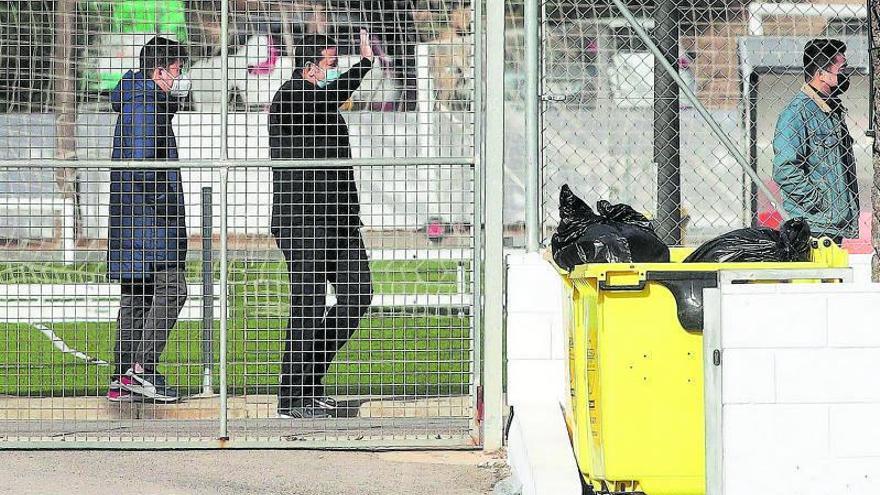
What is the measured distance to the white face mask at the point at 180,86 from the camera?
8.16 metres

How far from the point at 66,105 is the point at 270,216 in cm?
143

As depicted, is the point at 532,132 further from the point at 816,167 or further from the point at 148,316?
the point at 148,316

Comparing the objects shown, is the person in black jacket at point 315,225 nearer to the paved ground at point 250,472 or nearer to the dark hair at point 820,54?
the paved ground at point 250,472

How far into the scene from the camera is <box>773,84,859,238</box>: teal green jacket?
850 cm

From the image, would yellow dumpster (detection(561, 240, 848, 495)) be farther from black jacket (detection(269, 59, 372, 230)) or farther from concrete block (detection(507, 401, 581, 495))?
black jacket (detection(269, 59, 372, 230))

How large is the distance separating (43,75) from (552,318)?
336 cm

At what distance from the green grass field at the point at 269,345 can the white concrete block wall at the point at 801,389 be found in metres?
2.81

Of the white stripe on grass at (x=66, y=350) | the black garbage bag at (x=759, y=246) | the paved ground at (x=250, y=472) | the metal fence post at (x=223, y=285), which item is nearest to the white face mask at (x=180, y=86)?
the metal fence post at (x=223, y=285)

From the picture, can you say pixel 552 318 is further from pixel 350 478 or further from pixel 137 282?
pixel 137 282

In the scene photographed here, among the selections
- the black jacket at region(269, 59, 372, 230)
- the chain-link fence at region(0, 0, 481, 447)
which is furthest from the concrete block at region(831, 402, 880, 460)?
the black jacket at region(269, 59, 372, 230)

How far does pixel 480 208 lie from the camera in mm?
7398

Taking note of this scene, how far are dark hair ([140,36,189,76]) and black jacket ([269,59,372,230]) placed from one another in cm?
70

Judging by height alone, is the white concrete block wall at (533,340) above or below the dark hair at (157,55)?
below

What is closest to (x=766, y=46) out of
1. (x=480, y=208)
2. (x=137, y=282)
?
(x=480, y=208)
